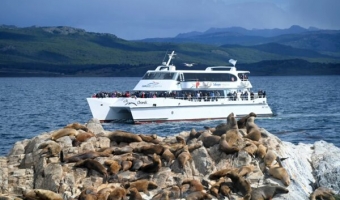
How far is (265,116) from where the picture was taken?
205 feet

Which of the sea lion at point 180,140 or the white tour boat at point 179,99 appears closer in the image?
the sea lion at point 180,140

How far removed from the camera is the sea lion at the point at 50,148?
19.1m

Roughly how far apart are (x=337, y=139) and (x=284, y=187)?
2358 centimetres

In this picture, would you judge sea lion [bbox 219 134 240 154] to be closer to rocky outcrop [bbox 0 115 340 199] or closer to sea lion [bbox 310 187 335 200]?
rocky outcrop [bbox 0 115 340 199]

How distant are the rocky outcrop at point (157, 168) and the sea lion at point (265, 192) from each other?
4 cm

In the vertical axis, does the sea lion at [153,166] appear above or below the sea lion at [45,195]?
above

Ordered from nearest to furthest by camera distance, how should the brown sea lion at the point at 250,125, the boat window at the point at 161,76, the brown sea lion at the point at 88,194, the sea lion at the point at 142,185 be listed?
the brown sea lion at the point at 88,194
the sea lion at the point at 142,185
the brown sea lion at the point at 250,125
the boat window at the point at 161,76

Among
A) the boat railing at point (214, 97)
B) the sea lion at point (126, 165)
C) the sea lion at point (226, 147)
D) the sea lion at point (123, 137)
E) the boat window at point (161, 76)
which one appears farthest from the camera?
the boat window at point (161, 76)

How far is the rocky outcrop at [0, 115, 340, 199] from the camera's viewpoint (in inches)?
702

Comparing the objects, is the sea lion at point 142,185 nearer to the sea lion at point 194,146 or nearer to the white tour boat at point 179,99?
the sea lion at point 194,146

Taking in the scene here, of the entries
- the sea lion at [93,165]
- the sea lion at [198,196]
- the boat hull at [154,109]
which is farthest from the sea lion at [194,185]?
the boat hull at [154,109]

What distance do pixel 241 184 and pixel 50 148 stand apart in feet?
16.6

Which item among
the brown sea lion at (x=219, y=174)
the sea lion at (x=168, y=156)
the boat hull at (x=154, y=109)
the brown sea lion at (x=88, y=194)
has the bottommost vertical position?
the boat hull at (x=154, y=109)

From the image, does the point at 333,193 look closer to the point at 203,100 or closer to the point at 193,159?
the point at 193,159
